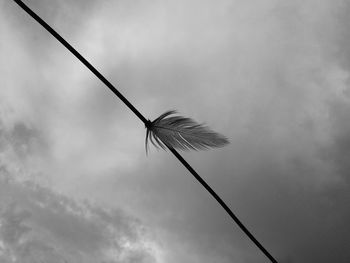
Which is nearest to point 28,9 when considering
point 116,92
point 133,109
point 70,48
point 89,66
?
point 70,48

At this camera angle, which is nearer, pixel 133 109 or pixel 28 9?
pixel 28 9

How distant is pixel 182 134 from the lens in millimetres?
4062

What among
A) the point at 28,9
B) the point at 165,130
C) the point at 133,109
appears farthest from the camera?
the point at 165,130

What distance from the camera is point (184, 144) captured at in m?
4.12

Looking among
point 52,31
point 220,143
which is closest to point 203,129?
point 220,143

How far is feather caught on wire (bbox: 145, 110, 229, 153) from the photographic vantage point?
391cm

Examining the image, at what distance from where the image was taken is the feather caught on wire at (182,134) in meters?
3.91

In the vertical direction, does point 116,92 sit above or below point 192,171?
above

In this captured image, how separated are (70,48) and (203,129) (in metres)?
1.86

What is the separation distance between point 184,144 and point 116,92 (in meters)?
1.49

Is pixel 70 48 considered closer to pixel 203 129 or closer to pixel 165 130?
pixel 165 130

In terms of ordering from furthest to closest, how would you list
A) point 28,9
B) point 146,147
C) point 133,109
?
1. point 146,147
2. point 133,109
3. point 28,9

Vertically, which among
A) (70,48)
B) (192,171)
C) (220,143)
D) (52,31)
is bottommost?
(192,171)

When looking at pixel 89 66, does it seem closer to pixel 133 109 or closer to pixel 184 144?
pixel 133 109
